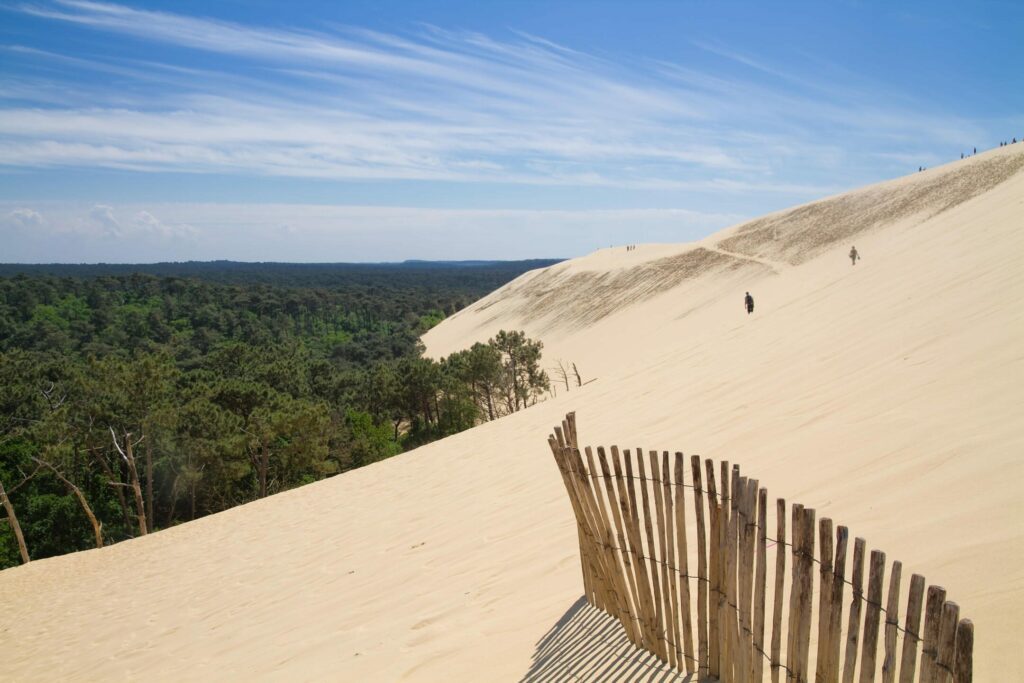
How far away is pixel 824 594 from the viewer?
93.7 inches

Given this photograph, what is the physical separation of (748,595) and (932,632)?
880 millimetres

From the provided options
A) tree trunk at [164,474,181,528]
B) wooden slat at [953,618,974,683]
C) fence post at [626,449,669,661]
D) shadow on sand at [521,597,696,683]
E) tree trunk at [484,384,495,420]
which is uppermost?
wooden slat at [953,618,974,683]

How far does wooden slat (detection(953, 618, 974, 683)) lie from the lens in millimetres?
1868

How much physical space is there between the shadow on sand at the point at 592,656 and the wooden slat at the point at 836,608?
98 cm

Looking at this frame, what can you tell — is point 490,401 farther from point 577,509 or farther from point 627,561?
point 627,561

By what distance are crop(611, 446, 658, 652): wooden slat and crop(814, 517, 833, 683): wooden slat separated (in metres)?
1.19

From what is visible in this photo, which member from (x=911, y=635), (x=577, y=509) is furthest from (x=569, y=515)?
(x=911, y=635)

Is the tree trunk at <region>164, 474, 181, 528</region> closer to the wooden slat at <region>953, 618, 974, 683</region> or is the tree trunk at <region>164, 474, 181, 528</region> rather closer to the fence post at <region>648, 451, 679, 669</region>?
the fence post at <region>648, 451, 679, 669</region>

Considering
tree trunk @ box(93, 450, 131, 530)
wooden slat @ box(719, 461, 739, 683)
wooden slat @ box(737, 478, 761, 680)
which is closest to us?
wooden slat @ box(737, 478, 761, 680)

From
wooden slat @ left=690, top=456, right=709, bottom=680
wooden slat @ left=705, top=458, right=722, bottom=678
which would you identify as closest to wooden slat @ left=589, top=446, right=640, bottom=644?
wooden slat @ left=690, top=456, right=709, bottom=680

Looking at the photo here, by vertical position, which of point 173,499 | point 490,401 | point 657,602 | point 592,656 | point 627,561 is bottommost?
point 173,499

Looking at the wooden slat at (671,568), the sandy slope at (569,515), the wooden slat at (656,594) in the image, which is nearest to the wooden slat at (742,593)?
the wooden slat at (671,568)

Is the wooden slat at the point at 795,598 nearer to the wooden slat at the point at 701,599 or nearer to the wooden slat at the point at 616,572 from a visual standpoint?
the wooden slat at the point at 701,599

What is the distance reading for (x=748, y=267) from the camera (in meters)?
46.8
